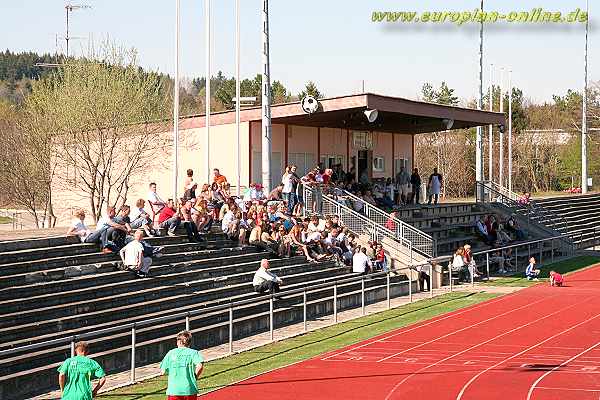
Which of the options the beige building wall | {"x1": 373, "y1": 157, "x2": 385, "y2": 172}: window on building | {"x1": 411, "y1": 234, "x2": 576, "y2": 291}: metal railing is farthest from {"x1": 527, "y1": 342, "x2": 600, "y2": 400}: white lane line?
{"x1": 373, "y1": 157, "x2": 385, "y2": 172}: window on building

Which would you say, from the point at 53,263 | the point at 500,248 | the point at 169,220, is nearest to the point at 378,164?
the point at 500,248

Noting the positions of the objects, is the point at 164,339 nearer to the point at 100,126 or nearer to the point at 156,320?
the point at 156,320

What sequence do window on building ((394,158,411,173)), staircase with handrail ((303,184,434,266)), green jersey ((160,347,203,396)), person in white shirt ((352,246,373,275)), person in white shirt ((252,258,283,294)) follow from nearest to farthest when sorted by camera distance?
green jersey ((160,347,203,396)) < person in white shirt ((252,258,283,294)) < person in white shirt ((352,246,373,275)) < staircase with handrail ((303,184,434,266)) < window on building ((394,158,411,173))

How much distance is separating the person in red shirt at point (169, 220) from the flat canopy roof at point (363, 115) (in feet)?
30.9

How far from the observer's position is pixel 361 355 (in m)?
20.2

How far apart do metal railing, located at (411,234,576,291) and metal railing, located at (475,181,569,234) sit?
1461mm

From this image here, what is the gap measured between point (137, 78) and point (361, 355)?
27.8 m

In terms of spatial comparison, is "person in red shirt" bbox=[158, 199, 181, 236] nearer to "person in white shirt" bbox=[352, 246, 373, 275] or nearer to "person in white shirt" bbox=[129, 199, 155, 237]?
"person in white shirt" bbox=[129, 199, 155, 237]

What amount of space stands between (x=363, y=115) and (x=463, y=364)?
19167 mm

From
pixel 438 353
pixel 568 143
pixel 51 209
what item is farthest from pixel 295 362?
pixel 568 143

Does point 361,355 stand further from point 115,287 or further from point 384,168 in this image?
point 384,168

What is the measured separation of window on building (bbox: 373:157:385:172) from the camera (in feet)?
147

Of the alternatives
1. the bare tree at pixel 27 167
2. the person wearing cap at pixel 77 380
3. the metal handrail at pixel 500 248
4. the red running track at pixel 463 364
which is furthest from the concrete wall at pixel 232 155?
the person wearing cap at pixel 77 380

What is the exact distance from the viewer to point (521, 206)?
48.3 metres
